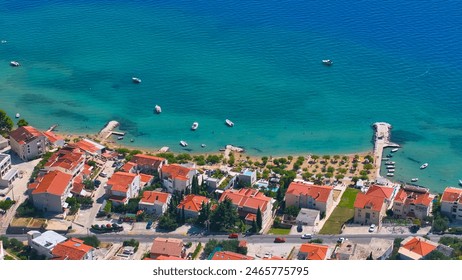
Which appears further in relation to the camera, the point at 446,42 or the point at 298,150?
the point at 446,42

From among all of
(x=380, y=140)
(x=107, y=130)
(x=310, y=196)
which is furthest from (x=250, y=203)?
(x=107, y=130)

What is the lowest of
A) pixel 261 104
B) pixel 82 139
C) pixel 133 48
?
pixel 82 139

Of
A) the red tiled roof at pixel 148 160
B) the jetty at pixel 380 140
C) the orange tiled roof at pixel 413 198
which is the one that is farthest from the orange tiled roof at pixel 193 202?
the jetty at pixel 380 140

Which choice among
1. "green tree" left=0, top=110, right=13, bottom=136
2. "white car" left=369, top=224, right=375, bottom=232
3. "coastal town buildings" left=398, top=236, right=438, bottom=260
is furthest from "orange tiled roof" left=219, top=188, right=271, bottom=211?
"green tree" left=0, top=110, right=13, bottom=136

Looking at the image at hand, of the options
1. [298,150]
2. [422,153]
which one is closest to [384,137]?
[422,153]

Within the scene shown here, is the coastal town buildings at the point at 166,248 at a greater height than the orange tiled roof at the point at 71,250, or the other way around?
the coastal town buildings at the point at 166,248

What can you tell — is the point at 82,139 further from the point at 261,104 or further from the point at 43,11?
the point at 43,11

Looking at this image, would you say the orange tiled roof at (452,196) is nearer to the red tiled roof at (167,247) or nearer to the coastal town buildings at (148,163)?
the red tiled roof at (167,247)
